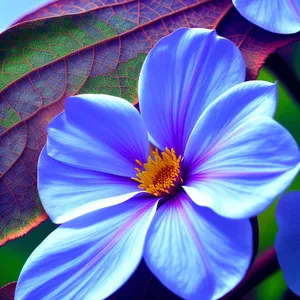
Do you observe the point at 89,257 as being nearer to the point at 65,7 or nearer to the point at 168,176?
the point at 168,176

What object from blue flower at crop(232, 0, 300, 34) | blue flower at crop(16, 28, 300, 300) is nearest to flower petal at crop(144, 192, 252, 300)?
blue flower at crop(16, 28, 300, 300)

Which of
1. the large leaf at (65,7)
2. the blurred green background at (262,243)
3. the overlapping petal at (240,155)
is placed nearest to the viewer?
the overlapping petal at (240,155)

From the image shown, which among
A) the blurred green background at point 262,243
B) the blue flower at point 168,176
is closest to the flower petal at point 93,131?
the blue flower at point 168,176

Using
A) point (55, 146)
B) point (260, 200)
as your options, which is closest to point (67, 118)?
point (55, 146)

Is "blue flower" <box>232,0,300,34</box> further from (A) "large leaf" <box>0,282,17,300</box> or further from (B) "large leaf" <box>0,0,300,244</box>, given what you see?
(A) "large leaf" <box>0,282,17,300</box>

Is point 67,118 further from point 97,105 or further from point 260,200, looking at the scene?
point 260,200

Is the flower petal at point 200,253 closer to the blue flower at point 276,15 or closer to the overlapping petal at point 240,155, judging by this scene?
the overlapping petal at point 240,155

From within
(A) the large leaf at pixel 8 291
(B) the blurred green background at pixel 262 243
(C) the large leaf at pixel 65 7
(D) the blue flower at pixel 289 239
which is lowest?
(B) the blurred green background at pixel 262 243

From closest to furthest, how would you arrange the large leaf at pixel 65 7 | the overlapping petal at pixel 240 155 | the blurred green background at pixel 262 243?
the overlapping petal at pixel 240 155, the large leaf at pixel 65 7, the blurred green background at pixel 262 243
